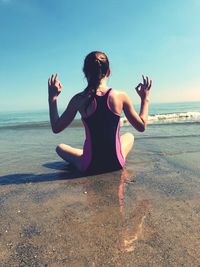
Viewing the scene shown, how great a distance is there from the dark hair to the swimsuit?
13 cm

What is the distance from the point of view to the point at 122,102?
4.00 meters

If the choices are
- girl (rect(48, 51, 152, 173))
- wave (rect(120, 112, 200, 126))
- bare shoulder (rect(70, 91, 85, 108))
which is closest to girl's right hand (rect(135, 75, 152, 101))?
girl (rect(48, 51, 152, 173))

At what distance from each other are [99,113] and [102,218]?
1694 millimetres

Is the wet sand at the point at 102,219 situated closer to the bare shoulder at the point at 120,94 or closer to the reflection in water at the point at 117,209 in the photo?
the reflection in water at the point at 117,209

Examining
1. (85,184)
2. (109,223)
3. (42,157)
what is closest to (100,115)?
(85,184)

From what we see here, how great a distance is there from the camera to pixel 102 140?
4172mm

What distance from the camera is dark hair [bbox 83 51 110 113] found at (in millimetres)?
3770

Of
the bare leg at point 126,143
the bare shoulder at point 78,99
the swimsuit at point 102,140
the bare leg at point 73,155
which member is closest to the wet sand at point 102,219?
the swimsuit at point 102,140

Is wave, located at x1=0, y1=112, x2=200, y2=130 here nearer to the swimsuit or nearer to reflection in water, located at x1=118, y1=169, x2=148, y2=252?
the swimsuit

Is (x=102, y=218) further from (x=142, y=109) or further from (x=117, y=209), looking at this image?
(x=142, y=109)

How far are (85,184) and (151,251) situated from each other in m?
1.93

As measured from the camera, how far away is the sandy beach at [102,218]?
6.53 ft

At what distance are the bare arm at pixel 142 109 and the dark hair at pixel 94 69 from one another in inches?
19.0

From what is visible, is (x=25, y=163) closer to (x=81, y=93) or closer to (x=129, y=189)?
(x=81, y=93)
